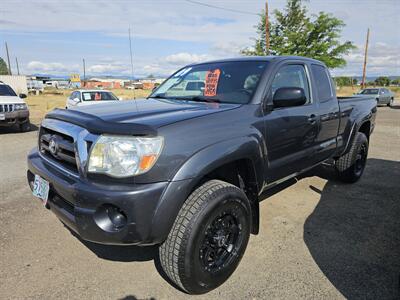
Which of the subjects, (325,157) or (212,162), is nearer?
(212,162)

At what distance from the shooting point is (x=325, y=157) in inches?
156

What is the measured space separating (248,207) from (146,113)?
3.67 feet

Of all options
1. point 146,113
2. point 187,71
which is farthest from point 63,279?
point 187,71

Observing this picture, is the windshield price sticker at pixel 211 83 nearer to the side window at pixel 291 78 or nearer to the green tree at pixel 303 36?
the side window at pixel 291 78

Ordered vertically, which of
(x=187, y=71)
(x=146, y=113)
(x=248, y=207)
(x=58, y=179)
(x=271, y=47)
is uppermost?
(x=271, y=47)

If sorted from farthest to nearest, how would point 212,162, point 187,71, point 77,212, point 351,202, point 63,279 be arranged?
point 351,202 < point 187,71 < point 63,279 < point 212,162 < point 77,212

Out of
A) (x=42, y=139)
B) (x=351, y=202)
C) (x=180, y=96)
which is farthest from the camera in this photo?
(x=351, y=202)

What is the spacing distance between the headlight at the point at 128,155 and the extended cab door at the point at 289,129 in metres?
1.21

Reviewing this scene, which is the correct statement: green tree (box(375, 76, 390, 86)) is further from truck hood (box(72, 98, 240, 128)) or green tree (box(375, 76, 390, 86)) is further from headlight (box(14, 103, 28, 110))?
truck hood (box(72, 98, 240, 128))

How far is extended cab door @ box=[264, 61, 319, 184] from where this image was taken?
9.48 feet

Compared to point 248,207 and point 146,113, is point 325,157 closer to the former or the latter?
point 248,207

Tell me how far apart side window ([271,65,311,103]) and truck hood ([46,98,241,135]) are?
659 mm

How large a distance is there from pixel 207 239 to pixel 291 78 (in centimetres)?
200

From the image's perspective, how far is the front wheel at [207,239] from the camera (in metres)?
2.15
